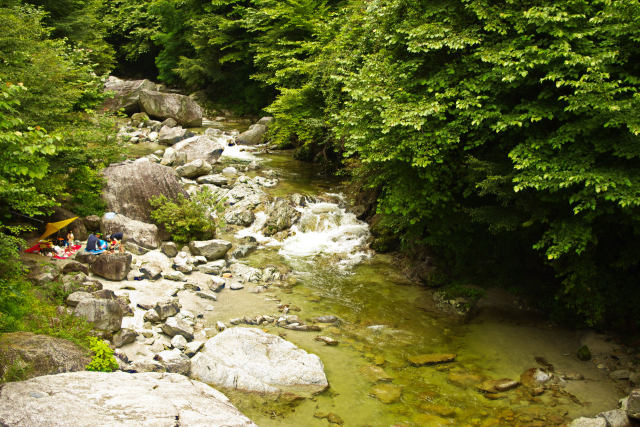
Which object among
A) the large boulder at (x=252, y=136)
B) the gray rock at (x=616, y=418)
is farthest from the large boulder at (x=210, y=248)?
the large boulder at (x=252, y=136)

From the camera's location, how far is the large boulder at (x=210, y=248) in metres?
11.8

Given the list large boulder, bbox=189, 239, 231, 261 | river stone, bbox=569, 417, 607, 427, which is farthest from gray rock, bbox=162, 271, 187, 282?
river stone, bbox=569, 417, 607, 427

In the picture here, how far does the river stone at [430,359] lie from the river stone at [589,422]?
2.22m

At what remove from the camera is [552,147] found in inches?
287

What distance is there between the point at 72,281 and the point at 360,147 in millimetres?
6510

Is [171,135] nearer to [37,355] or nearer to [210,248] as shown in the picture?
[210,248]

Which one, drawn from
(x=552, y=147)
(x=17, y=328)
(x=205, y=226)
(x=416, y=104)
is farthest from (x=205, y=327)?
(x=552, y=147)

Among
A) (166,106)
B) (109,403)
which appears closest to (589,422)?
(109,403)

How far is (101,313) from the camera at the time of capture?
7258mm

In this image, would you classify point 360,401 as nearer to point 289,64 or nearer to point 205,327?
point 205,327

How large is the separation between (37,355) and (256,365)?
312 centimetres

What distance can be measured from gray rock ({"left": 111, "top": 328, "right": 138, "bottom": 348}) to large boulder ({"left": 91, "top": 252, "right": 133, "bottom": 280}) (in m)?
2.27

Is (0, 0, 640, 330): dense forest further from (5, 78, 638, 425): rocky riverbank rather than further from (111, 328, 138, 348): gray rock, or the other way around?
(111, 328, 138, 348): gray rock

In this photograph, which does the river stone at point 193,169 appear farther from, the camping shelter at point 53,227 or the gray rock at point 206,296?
the gray rock at point 206,296
